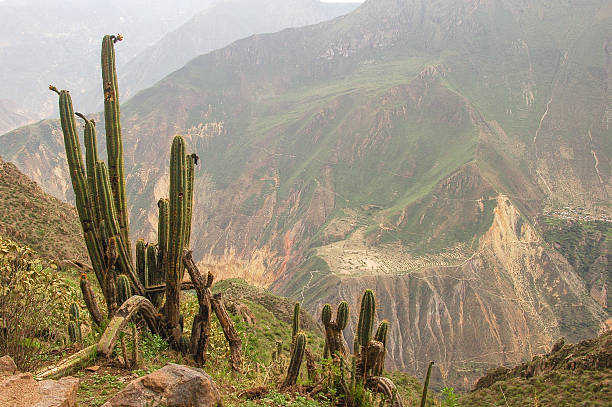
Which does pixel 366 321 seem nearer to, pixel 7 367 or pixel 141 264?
pixel 141 264

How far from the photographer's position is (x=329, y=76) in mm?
126312

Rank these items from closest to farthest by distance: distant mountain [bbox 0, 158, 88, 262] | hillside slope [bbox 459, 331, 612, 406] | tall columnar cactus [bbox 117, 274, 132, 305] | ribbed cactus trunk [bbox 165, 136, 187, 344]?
tall columnar cactus [bbox 117, 274, 132, 305] → ribbed cactus trunk [bbox 165, 136, 187, 344] → hillside slope [bbox 459, 331, 612, 406] → distant mountain [bbox 0, 158, 88, 262]

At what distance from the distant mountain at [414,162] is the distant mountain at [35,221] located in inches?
1242

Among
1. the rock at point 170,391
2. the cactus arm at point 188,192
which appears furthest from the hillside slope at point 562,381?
the rock at point 170,391

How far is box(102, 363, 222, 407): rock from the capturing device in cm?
566

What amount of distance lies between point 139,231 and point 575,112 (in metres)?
87.1

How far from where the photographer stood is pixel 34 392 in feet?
16.9

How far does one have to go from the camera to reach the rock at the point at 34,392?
4949 mm

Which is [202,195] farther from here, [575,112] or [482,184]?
[575,112]

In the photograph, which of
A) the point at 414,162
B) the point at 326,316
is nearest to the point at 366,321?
the point at 326,316

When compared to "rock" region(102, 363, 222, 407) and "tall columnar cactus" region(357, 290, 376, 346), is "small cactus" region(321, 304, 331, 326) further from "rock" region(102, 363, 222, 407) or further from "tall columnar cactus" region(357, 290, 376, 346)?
"rock" region(102, 363, 222, 407)

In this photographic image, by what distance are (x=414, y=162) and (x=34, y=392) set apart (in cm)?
8027

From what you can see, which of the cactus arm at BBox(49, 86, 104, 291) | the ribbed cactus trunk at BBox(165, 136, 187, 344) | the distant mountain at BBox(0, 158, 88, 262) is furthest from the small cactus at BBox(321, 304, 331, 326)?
the distant mountain at BBox(0, 158, 88, 262)

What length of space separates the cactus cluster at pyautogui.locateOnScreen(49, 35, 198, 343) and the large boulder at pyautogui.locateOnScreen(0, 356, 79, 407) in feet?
13.8
